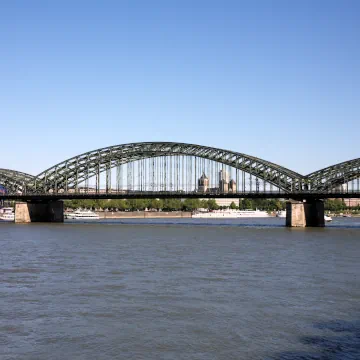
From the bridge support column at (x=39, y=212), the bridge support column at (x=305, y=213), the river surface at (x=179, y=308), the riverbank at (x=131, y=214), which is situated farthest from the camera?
the riverbank at (x=131, y=214)

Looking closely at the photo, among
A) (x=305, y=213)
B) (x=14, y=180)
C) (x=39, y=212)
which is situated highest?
(x=14, y=180)

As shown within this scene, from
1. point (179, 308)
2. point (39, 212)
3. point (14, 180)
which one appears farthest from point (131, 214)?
point (179, 308)

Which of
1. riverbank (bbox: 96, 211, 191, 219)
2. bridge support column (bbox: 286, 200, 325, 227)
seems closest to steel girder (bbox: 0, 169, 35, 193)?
bridge support column (bbox: 286, 200, 325, 227)

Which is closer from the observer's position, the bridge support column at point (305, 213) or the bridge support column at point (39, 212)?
the bridge support column at point (305, 213)

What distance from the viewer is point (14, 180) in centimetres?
11081

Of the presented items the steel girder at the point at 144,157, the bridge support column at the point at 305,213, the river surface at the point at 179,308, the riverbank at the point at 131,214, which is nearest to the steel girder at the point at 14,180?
the steel girder at the point at 144,157

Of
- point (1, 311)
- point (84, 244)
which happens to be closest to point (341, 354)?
point (1, 311)

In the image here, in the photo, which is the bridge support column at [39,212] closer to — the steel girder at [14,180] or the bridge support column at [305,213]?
the steel girder at [14,180]

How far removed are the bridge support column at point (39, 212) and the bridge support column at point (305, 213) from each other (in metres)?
39.3

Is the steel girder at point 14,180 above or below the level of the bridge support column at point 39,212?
above

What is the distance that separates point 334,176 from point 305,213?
8.25 metres

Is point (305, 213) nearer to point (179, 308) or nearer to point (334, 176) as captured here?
point (334, 176)

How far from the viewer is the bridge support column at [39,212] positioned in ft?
345

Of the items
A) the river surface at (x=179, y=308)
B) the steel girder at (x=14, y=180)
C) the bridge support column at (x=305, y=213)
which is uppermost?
the steel girder at (x=14, y=180)
